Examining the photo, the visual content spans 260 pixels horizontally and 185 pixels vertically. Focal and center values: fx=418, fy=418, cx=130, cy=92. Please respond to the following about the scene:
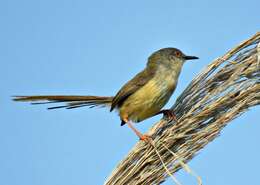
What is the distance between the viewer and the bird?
5.05m

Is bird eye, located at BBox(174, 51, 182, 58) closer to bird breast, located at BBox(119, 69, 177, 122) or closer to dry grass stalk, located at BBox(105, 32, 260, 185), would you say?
bird breast, located at BBox(119, 69, 177, 122)

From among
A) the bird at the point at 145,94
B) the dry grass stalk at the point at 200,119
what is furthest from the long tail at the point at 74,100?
the dry grass stalk at the point at 200,119

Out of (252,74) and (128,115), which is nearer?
(252,74)

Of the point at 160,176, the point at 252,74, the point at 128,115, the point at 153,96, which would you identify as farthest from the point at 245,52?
the point at 128,115

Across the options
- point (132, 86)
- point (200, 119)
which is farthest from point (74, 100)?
point (200, 119)

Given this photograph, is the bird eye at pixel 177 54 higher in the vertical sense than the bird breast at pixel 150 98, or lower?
higher

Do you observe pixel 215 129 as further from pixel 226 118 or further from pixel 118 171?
pixel 118 171

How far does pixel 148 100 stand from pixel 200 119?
2.20 metres

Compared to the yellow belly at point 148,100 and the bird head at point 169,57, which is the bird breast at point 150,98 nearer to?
the yellow belly at point 148,100

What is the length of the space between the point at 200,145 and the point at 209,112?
0.25 meters

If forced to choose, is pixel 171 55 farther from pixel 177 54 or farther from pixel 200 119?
pixel 200 119

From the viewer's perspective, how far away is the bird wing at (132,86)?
5375mm

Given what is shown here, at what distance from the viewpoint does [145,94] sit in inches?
204

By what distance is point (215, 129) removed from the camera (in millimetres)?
2811
